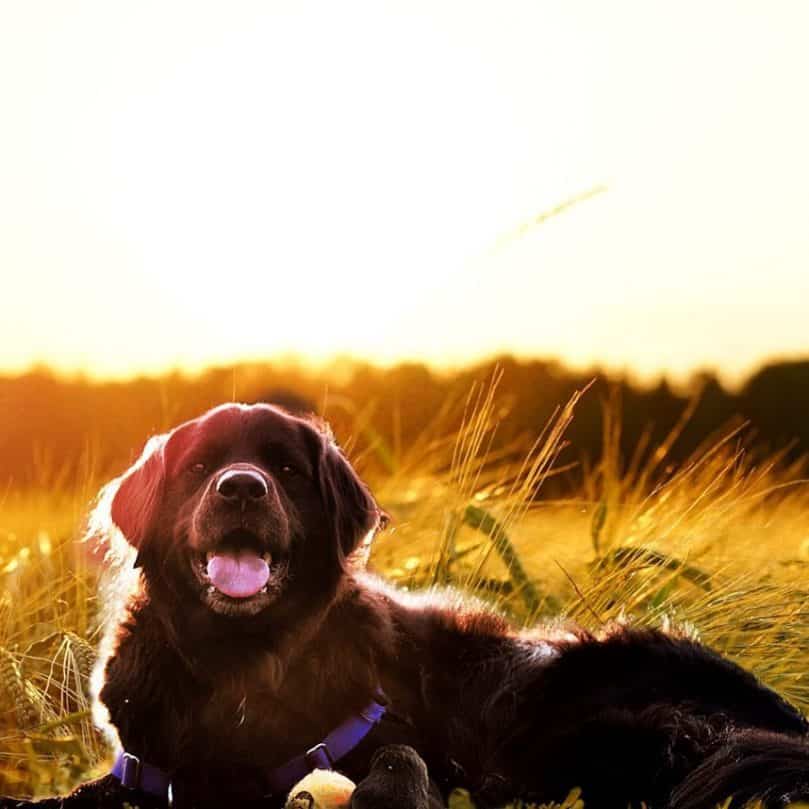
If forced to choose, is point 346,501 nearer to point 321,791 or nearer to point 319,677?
point 319,677

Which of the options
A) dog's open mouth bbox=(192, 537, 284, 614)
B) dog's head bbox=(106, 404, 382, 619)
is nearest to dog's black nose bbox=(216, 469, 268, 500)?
dog's head bbox=(106, 404, 382, 619)

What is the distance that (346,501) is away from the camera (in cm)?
439

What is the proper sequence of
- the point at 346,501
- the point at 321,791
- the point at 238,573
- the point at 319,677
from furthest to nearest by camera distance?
A: the point at 346,501 → the point at 319,677 → the point at 238,573 → the point at 321,791

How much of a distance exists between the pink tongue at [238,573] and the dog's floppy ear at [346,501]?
320mm

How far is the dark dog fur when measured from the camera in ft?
13.3

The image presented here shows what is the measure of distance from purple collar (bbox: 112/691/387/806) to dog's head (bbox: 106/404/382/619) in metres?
0.43

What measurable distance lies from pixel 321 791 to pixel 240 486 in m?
0.93

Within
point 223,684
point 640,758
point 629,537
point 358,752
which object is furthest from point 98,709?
point 629,537

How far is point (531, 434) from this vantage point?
7.14 metres

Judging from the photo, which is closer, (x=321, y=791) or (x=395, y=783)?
(x=395, y=783)

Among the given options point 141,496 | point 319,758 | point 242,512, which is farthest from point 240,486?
point 319,758

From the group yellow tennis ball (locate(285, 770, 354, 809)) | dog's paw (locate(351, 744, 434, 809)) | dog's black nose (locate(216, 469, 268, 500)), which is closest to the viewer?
dog's paw (locate(351, 744, 434, 809))

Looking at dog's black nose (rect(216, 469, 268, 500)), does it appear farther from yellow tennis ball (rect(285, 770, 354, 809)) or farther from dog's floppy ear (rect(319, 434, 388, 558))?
yellow tennis ball (rect(285, 770, 354, 809))

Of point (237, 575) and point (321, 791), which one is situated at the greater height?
point (237, 575)
